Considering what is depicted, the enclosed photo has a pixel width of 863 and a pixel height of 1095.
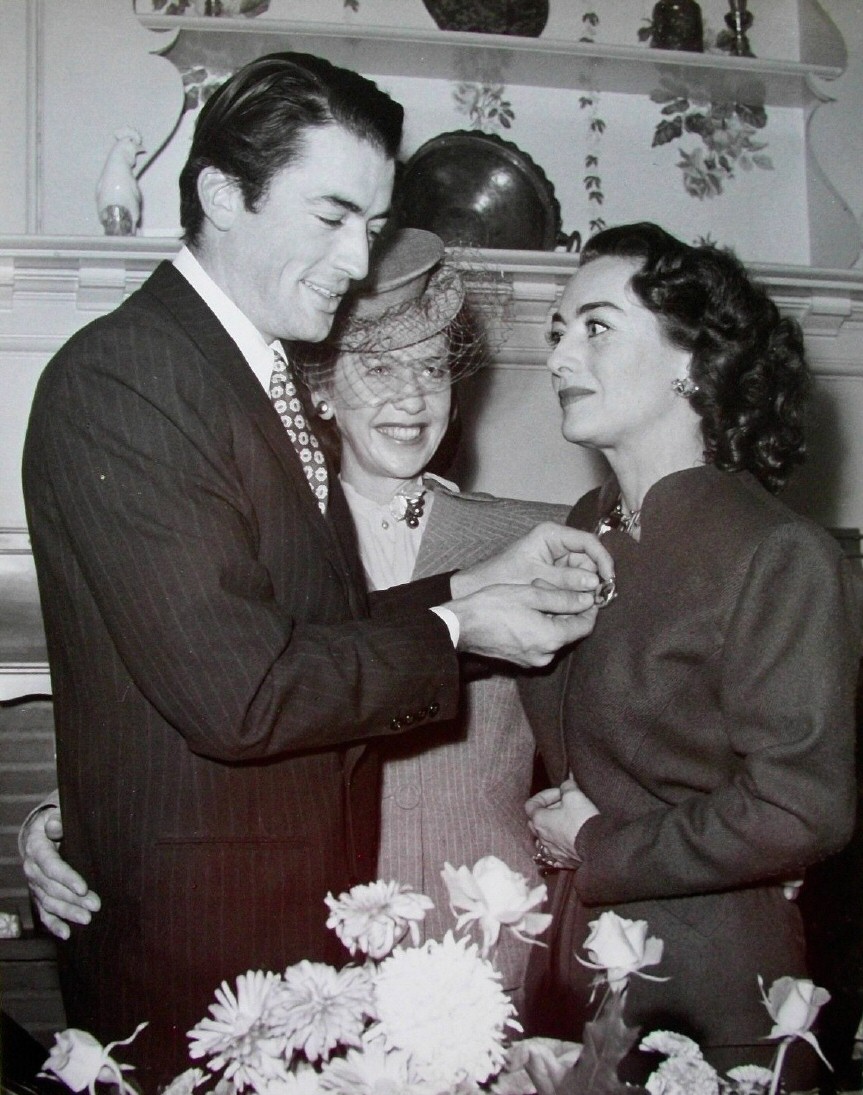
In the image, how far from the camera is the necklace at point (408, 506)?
1585 mm

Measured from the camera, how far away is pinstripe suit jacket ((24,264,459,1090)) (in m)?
0.99

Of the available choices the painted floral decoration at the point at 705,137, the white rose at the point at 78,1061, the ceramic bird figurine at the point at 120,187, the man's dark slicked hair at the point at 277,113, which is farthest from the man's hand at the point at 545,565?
the painted floral decoration at the point at 705,137

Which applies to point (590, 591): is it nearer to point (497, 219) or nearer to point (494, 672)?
point (494, 672)

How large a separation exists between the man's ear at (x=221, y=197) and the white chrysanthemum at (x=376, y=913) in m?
0.77

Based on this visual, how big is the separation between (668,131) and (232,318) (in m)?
1.36

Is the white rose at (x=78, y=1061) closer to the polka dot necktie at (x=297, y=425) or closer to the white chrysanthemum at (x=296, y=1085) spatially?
the white chrysanthemum at (x=296, y=1085)

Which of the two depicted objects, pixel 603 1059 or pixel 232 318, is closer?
pixel 603 1059

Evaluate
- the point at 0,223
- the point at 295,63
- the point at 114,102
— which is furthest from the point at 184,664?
the point at 114,102

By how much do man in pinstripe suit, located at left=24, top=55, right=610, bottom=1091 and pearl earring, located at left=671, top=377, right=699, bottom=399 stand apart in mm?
241

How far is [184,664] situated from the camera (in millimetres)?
985

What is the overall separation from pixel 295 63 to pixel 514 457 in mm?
1104

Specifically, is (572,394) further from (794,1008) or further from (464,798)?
(794,1008)

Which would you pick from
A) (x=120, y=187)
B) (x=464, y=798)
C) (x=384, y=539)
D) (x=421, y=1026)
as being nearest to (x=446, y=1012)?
(x=421, y=1026)

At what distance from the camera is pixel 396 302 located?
1.50 m
